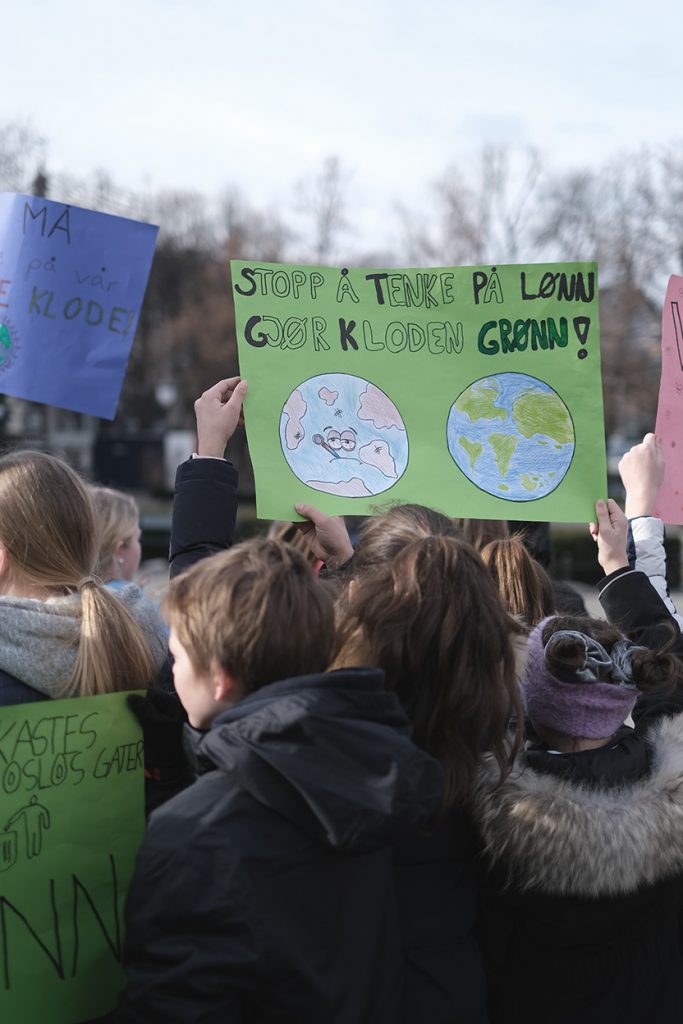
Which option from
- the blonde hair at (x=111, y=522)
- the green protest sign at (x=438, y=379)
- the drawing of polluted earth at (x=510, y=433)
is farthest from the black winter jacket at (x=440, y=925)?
the blonde hair at (x=111, y=522)

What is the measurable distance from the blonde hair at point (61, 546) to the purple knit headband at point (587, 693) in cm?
84

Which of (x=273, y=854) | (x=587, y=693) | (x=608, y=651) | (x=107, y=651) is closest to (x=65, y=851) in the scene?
(x=107, y=651)

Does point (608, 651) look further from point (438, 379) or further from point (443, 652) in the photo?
point (438, 379)

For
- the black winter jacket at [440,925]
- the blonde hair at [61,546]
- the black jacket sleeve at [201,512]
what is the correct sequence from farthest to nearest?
1. the black jacket sleeve at [201,512]
2. the blonde hair at [61,546]
3. the black winter jacket at [440,925]

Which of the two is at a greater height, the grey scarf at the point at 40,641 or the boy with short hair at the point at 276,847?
the grey scarf at the point at 40,641

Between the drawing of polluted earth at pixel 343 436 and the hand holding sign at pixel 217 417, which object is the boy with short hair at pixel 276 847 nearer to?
the hand holding sign at pixel 217 417

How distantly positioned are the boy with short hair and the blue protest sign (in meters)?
1.82

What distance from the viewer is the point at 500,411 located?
116 inches

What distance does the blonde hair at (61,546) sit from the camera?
213 cm

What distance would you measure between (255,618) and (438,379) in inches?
55.3

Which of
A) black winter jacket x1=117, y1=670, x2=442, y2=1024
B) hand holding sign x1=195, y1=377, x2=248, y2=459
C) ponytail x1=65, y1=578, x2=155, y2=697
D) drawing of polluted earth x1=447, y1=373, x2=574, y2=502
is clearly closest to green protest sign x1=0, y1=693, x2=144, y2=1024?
ponytail x1=65, y1=578, x2=155, y2=697

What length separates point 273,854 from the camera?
1.67 meters

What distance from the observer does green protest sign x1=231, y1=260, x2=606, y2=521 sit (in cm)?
285

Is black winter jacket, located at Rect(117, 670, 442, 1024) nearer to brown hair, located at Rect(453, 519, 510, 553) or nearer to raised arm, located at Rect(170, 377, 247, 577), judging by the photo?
raised arm, located at Rect(170, 377, 247, 577)
